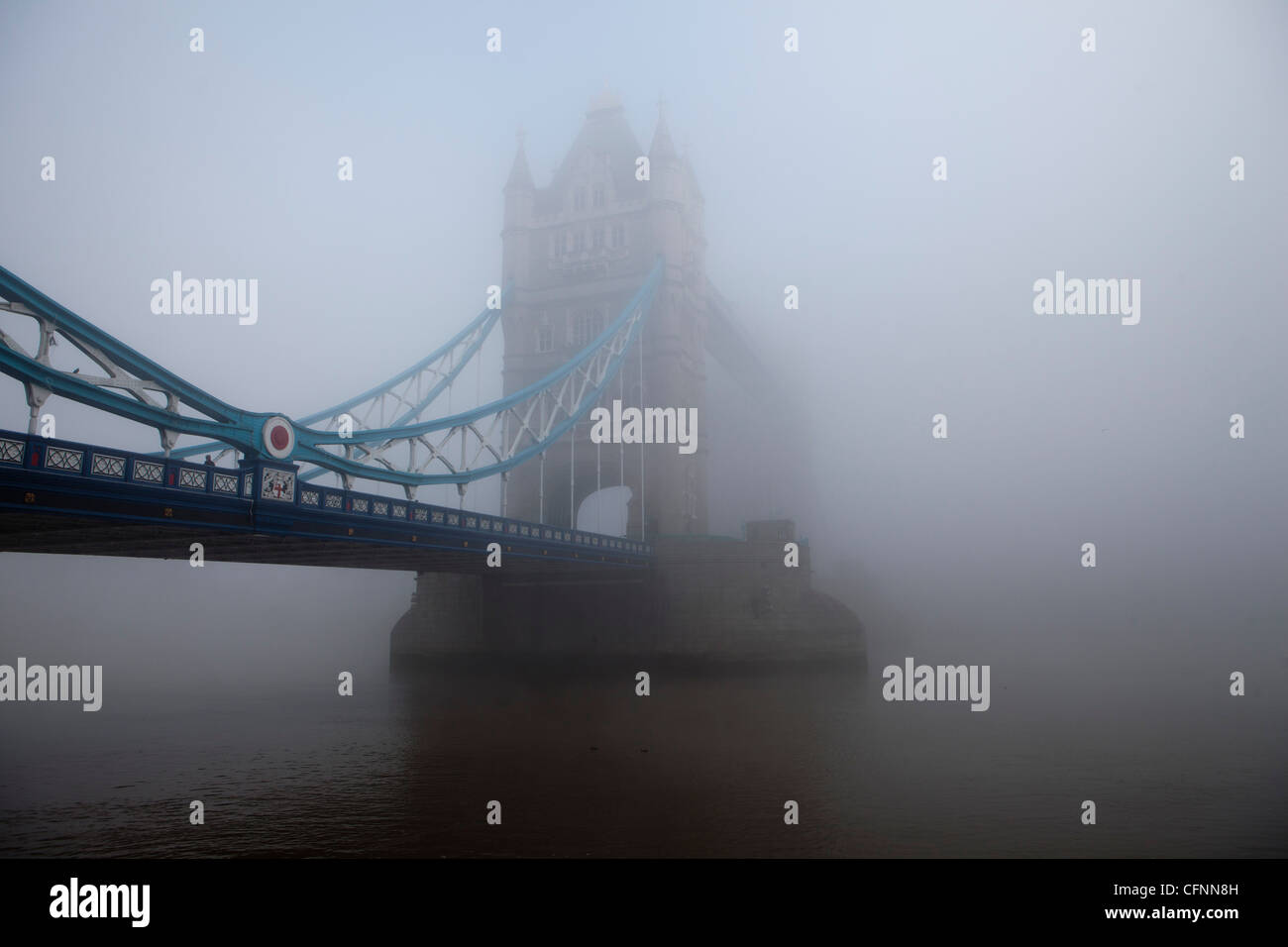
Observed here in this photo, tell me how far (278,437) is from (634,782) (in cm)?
940

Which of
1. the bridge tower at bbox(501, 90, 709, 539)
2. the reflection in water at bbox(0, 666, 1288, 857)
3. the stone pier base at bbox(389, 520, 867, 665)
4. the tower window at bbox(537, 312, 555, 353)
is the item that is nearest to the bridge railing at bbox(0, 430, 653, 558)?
the reflection in water at bbox(0, 666, 1288, 857)

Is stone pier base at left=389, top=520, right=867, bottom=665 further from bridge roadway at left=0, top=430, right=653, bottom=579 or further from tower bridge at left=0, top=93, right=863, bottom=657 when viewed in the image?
bridge roadway at left=0, top=430, right=653, bottom=579

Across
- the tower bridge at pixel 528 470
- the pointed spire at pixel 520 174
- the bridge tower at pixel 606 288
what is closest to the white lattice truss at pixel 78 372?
the tower bridge at pixel 528 470

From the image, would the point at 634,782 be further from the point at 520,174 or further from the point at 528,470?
the point at 520,174

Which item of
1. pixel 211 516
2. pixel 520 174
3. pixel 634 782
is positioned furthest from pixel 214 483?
pixel 520 174

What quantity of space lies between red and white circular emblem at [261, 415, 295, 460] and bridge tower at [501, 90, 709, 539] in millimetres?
26163

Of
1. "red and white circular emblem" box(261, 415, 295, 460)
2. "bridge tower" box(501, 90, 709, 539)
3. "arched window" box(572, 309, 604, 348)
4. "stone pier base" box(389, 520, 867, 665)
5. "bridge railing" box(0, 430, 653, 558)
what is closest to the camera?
"bridge railing" box(0, 430, 653, 558)

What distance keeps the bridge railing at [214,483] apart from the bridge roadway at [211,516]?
0.06ft

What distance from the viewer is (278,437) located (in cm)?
1688

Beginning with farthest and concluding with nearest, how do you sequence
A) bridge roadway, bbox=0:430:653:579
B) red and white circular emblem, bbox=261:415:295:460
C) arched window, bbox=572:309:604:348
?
arched window, bbox=572:309:604:348, red and white circular emblem, bbox=261:415:295:460, bridge roadway, bbox=0:430:653:579

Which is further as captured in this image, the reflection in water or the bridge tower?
the bridge tower

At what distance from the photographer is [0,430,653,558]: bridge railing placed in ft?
40.2
